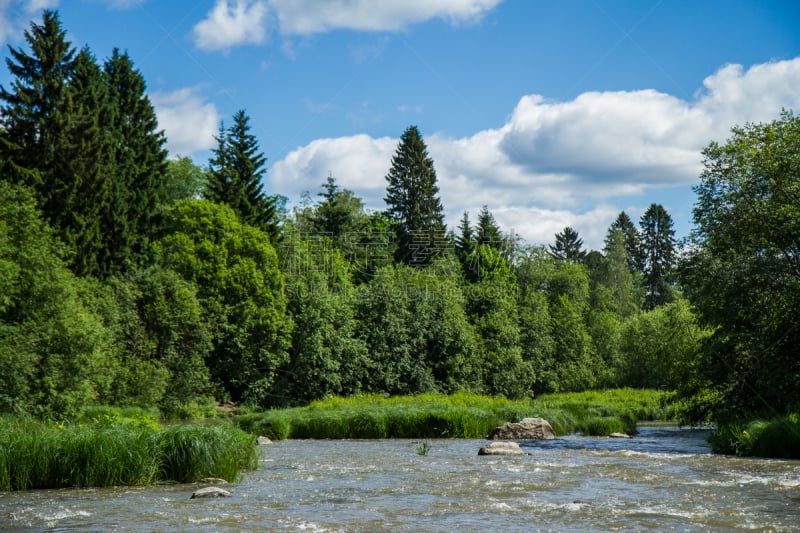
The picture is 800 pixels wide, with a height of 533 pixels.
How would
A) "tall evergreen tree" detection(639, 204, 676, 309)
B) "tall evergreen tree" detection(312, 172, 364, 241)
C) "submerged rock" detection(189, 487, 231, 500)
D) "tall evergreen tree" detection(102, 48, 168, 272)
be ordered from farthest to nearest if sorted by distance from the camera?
"tall evergreen tree" detection(639, 204, 676, 309)
"tall evergreen tree" detection(312, 172, 364, 241)
"tall evergreen tree" detection(102, 48, 168, 272)
"submerged rock" detection(189, 487, 231, 500)

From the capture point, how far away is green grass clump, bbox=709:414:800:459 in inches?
857

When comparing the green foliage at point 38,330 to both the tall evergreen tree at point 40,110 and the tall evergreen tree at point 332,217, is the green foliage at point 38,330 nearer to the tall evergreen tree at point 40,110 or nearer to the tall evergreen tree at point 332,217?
the tall evergreen tree at point 40,110

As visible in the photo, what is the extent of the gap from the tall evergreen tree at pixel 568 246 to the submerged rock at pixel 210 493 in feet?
377

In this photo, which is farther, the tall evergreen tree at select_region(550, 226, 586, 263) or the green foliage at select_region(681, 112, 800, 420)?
the tall evergreen tree at select_region(550, 226, 586, 263)

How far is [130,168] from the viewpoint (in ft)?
168

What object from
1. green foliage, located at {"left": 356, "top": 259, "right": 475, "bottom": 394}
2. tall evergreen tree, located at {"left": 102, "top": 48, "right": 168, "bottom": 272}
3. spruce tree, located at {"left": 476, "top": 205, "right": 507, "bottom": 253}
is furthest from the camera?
spruce tree, located at {"left": 476, "top": 205, "right": 507, "bottom": 253}

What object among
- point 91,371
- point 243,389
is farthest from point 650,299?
point 91,371

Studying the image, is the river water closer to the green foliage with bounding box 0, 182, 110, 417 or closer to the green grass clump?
the green grass clump

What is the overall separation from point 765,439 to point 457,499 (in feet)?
41.3

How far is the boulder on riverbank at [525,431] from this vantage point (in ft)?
99.4

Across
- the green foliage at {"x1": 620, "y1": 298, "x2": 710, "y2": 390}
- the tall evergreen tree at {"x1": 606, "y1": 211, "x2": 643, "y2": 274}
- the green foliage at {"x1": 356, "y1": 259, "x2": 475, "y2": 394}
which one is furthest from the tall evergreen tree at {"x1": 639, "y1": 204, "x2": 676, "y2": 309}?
the green foliage at {"x1": 356, "y1": 259, "x2": 475, "y2": 394}

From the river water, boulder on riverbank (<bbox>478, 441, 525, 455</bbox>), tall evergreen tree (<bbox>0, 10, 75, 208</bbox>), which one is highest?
tall evergreen tree (<bbox>0, 10, 75, 208</bbox>)

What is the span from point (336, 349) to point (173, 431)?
37312 mm

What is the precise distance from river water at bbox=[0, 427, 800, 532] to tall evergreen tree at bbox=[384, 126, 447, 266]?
5959 centimetres
